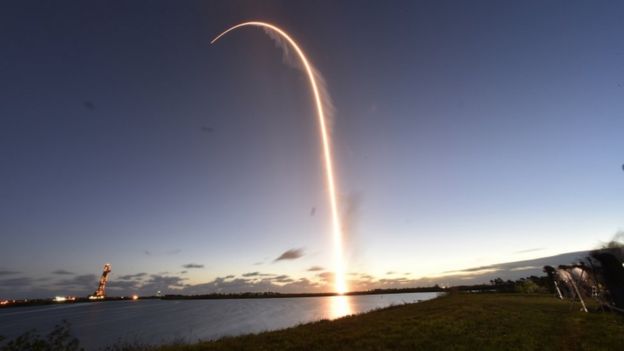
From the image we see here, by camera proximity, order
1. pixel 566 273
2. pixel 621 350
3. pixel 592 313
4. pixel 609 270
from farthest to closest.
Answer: pixel 566 273
pixel 592 313
pixel 609 270
pixel 621 350

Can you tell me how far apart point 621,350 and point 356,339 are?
1255cm

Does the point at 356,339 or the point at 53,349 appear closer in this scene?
the point at 53,349

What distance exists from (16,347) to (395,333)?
20861 millimetres

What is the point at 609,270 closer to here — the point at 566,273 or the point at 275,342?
the point at 566,273

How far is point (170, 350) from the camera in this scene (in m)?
20.7

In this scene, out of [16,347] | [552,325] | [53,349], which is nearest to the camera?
[16,347]

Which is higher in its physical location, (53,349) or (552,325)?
(53,349)

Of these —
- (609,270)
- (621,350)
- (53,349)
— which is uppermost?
(609,270)

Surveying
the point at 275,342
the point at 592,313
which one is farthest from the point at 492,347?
the point at 592,313

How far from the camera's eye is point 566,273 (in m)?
30.7

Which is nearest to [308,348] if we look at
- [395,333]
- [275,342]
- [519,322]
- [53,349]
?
[275,342]

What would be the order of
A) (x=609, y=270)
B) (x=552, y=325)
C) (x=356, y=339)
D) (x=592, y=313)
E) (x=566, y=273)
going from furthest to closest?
(x=566, y=273) → (x=592, y=313) → (x=609, y=270) → (x=552, y=325) → (x=356, y=339)

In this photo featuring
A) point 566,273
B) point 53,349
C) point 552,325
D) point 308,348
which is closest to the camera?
point 53,349

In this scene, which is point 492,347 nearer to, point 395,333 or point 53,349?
point 395,333
